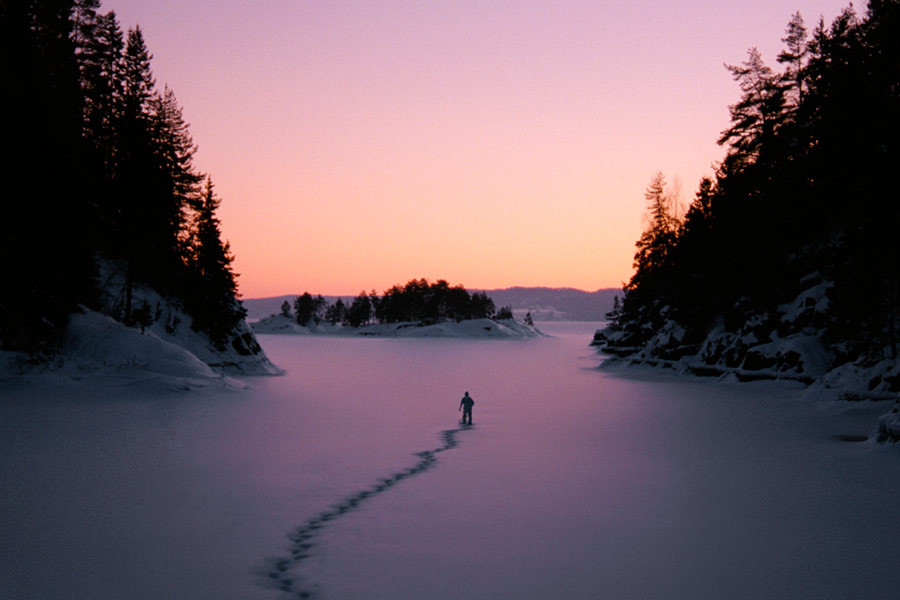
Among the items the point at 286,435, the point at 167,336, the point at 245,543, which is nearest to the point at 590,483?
the point at 245,543

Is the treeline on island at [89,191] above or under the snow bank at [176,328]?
above

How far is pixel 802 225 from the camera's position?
34.0m

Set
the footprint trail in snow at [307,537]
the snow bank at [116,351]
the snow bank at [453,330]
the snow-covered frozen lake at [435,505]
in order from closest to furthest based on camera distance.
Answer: the footprint trail in snow at [307,537]
the snow-covered frozen lake at [435,505]
the snow bank at [116,351]
the snow bank at [453,330]

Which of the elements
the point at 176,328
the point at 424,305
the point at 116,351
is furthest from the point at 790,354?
the point at 424,305

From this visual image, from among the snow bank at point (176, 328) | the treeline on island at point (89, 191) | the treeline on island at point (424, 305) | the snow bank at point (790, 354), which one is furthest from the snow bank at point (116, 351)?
the treeline on island at point (424, 305)

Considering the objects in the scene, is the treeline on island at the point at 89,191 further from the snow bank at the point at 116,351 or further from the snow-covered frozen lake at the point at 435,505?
the snow-covered frozen lake at the point at 435,505

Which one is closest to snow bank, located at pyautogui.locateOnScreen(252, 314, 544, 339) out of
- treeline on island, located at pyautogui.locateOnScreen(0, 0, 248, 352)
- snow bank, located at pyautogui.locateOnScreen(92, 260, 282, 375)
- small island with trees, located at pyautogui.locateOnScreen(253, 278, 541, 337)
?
small island with trees, located at pyautogui.locateOnScreen(253, 278, 541, 337)

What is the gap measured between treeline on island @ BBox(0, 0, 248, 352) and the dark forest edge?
3204 cm

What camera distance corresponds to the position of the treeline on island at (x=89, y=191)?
902 inches

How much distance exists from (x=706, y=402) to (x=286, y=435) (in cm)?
1773

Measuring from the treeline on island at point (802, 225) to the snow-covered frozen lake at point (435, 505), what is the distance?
811 centimetres

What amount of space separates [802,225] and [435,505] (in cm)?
3368

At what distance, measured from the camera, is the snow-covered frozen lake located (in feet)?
21.1

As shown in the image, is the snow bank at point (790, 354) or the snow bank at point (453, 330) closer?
the snow bank at point (790, 354)
